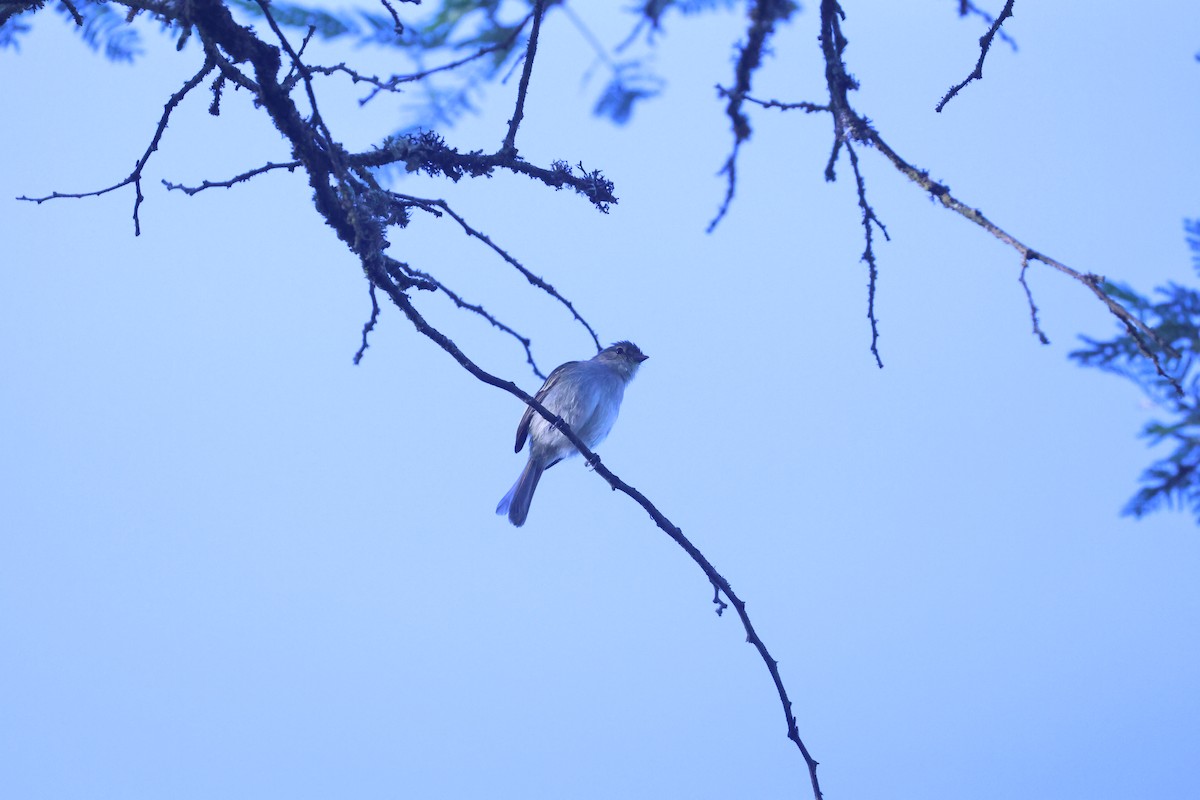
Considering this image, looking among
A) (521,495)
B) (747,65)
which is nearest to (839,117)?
(747,65)

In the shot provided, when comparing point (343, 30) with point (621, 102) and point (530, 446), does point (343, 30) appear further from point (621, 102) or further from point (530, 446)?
point (530, 446)

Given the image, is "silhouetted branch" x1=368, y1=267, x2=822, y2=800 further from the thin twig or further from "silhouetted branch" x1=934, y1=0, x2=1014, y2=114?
"silhouetted branch" x1=934, y1=0, x2=1014, y2=114

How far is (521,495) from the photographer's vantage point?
7.21 meters

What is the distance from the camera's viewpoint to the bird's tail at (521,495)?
7.07 m

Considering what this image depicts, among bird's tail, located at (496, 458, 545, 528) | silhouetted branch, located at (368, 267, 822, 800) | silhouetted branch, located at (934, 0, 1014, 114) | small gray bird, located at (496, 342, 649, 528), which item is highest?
small gray bird, located at (496, 342, 649, 528)

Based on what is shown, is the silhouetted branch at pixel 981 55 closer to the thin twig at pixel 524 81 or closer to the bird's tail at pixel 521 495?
the thin twig at pixel 524 81

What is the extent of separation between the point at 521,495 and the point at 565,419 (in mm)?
643

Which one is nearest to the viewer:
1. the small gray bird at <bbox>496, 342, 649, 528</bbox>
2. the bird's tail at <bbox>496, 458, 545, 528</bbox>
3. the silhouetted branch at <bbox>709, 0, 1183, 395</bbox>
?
the silhouetted branch at <bbox>709, 0, 1183, 395</bbox>

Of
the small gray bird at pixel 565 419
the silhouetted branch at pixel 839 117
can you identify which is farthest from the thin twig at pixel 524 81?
the small gray bird at pixel 565 419

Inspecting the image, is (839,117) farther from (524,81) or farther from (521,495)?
(521,495)

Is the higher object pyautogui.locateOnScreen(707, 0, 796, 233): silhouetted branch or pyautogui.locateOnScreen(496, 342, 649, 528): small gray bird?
pyautogui.locateOnScreen(496, 342, 649, 528): small gray bird

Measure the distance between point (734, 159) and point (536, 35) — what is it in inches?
24.2

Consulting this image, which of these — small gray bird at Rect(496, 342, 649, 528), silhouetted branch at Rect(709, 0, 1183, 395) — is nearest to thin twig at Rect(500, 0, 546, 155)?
silhouetted branch at Rect(709, 0, 1183, 395)

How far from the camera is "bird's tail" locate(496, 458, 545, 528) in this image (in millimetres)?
7066
